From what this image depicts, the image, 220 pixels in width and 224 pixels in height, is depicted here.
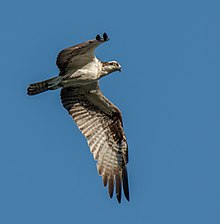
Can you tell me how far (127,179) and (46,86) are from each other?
2.87 metres

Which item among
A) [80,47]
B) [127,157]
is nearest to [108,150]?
[127,157]

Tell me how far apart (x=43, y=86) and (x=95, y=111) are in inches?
73.2

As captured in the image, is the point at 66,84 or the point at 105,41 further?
the point at 66,84

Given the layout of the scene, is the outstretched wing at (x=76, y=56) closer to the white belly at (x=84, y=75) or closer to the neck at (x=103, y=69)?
the white belly at (x=84, y=75)

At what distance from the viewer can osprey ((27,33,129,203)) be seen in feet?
53.2

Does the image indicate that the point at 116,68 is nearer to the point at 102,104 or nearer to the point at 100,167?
the point at 102,104

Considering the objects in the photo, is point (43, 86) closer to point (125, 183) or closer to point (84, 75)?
point (84, 75)

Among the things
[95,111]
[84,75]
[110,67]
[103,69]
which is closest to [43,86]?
[84,75]

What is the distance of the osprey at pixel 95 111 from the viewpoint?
1620cm

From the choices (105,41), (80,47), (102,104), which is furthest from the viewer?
(102,104)

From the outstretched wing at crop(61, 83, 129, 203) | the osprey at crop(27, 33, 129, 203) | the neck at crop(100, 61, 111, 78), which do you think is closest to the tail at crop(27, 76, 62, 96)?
the osprey at crop(27, 33, 129, 203)

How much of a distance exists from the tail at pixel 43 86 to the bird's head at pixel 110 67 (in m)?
1.02

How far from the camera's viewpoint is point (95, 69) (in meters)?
16.3

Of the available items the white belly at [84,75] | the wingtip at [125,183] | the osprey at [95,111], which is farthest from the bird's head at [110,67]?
the wingtip at [125,183]
